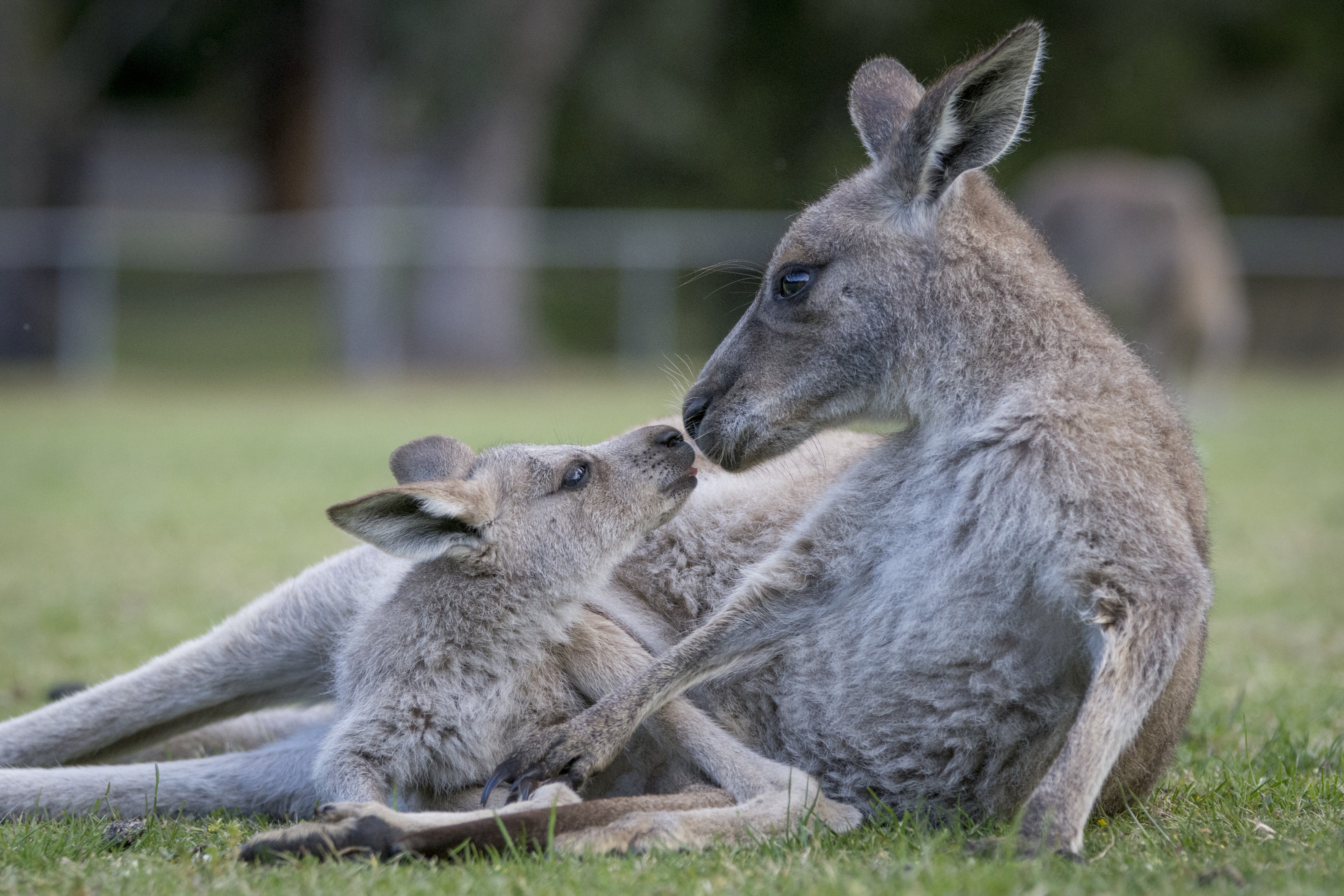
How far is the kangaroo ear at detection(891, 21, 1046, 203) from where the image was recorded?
3178 millimetres

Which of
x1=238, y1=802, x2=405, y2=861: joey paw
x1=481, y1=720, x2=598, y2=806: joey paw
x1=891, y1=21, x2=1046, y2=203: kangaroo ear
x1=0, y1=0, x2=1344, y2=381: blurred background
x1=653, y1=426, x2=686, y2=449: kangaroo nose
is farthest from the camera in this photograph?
x1=0, y1=0, x2=1344, y2=381: blurred background

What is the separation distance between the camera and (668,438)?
375cm

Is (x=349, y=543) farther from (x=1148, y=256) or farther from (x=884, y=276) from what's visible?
(x=1148, y=256)

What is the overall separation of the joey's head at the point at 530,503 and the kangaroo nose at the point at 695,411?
14 cm

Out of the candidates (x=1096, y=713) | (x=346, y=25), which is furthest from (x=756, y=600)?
(x=346, y=25)

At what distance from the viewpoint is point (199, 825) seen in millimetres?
3236

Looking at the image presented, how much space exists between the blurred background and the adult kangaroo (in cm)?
1082

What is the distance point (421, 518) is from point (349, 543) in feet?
13.0

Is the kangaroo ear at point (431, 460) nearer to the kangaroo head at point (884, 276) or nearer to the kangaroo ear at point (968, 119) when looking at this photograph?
the kangaroo head at point (884, 276)

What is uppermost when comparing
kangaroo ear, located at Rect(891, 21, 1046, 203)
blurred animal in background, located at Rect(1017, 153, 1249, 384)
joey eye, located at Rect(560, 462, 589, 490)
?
blurred animal in background, located at Rect(1017, 153, 1249, 384)

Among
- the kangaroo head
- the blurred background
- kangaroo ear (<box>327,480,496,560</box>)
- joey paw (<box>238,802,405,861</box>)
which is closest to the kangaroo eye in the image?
the kangaroo head

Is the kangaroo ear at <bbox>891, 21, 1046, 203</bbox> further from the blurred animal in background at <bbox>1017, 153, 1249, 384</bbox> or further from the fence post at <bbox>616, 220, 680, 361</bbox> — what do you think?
the fence post at <bbox>616, 220, 680, 361</bbox>

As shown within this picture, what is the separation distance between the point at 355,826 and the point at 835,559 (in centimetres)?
121

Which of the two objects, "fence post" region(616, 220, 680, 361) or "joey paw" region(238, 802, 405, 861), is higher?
"fence post" region(616, 220, 680, 361)
